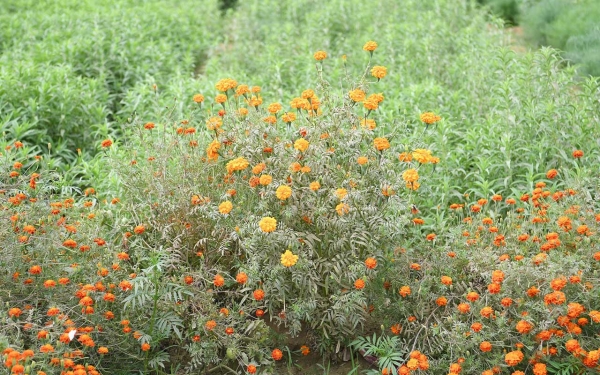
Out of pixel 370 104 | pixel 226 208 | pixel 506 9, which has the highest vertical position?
pixel 370 104

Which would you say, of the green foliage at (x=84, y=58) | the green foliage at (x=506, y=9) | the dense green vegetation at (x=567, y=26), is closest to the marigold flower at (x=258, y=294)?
the green foliage at (x=84, y=58)

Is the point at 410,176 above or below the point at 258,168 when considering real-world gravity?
above

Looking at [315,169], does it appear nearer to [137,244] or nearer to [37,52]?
[137,244]

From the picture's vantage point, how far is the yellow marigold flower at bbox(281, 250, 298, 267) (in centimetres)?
324

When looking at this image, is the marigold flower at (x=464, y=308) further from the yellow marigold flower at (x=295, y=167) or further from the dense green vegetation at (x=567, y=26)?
the dense green vegetation at (x=567, y=26)

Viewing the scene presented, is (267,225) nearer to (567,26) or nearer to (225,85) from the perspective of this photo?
(225,85)

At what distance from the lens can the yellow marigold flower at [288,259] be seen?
3.24 metres

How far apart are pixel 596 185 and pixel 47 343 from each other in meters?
2.95

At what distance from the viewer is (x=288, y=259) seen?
3256 mm

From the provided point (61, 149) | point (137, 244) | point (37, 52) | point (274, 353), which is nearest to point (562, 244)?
point (274, 353)

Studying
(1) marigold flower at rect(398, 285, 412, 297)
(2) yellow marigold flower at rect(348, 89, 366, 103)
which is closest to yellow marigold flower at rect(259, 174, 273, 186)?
(2) yellow marigold flower at rect(348, 89, 366, 103)

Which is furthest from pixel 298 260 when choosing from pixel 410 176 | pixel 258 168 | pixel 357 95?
pixel 357 95

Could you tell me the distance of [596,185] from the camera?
4148 mm

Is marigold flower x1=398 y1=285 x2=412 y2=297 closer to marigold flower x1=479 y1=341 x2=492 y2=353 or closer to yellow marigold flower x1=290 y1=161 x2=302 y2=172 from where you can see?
marigold flower x1=479 y1=341 x2=492 y2=353
